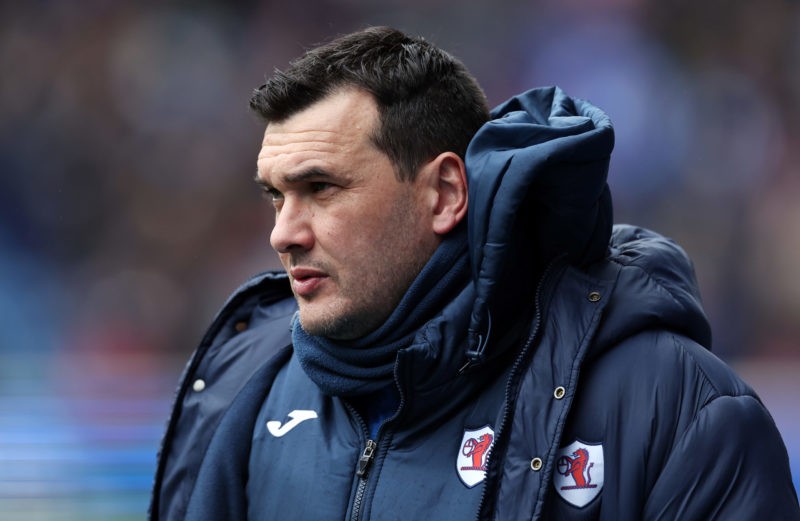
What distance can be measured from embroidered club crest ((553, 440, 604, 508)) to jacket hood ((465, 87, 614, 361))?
0.25 m

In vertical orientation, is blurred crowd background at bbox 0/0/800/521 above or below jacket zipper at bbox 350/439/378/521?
above

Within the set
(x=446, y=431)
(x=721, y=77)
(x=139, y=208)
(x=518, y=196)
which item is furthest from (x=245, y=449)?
A: (x=721, y=77)

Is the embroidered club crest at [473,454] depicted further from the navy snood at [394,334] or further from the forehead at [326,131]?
the forehead at [326,131]

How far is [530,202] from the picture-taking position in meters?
1.98

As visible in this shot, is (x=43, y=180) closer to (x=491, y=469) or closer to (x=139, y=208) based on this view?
(x=139, y=208)

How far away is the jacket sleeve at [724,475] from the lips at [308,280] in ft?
2.53

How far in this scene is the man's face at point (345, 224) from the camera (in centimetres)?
217

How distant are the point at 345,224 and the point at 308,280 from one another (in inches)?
5.4

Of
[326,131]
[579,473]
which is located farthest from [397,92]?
→ [579,473]

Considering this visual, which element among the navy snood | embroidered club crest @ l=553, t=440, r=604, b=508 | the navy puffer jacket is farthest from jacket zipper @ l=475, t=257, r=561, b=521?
the navy snood

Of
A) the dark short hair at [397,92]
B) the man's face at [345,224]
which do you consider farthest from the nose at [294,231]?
the dark short hair at [397,92]

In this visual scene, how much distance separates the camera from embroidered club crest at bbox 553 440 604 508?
183 centimetres

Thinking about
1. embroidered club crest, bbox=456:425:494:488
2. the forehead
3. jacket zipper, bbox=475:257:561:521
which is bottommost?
embroidered club crest, bbox=456:425:494:488

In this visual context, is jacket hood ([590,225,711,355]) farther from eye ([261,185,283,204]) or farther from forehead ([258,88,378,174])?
eye ([261,185,283,204])
